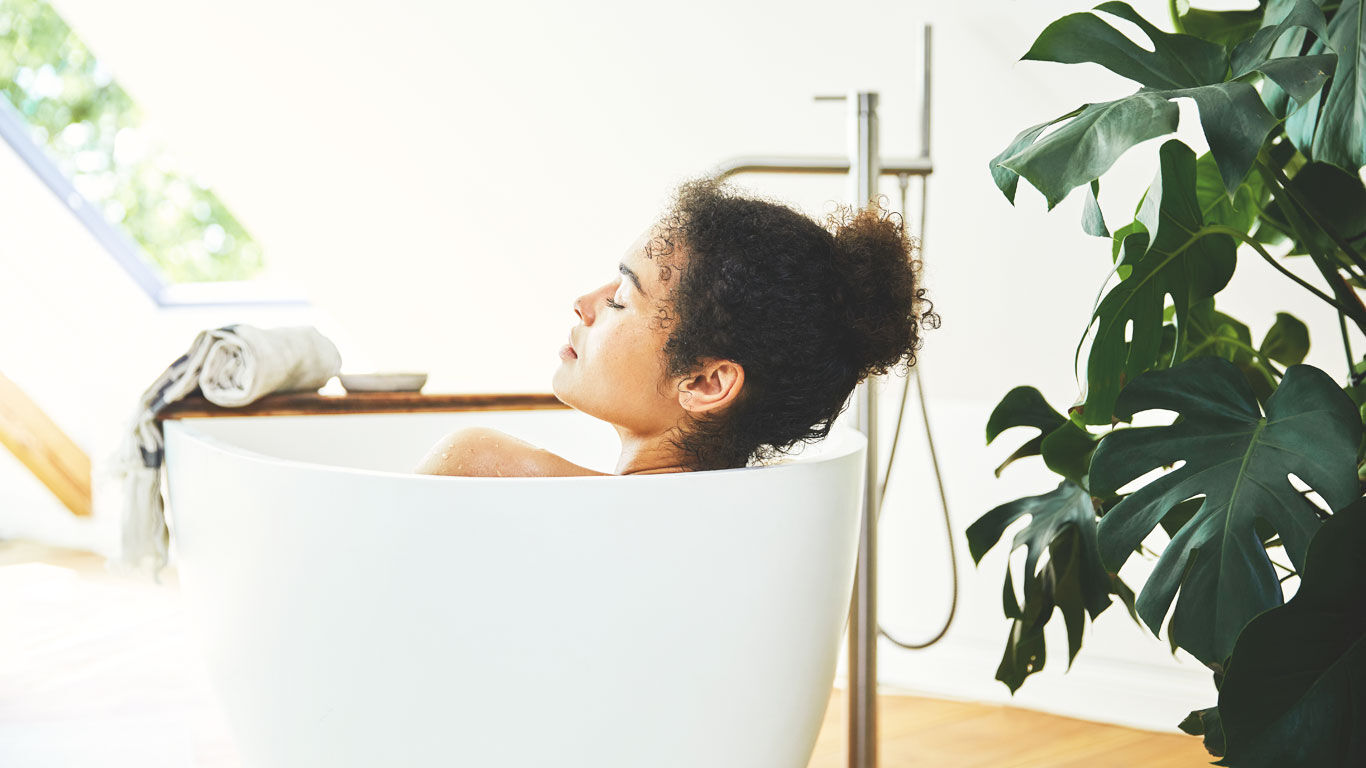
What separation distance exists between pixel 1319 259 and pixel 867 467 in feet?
2.54

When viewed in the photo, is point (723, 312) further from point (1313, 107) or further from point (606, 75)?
point (606, 75)

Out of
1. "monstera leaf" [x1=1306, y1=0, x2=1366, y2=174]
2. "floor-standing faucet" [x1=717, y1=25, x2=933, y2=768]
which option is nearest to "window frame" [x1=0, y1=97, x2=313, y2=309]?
"floor-standing faucet" [x1=717, y1=25, x2=933, y2=768]

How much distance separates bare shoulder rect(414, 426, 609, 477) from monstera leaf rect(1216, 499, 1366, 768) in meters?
0.78

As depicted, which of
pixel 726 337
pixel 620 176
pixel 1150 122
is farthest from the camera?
pixel 620 176

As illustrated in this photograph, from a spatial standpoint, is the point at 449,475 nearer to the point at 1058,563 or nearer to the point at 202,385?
the point at 202,385

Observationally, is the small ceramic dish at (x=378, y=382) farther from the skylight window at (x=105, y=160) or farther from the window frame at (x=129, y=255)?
the skylight window at (x=105, y=160)

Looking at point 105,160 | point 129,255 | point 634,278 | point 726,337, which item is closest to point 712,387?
point 726,337

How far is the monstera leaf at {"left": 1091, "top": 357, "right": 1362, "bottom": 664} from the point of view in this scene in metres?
1.01

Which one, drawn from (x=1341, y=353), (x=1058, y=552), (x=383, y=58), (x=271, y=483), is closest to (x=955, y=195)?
(x=1341, y=353)

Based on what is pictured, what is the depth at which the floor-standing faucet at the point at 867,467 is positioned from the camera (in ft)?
5.83

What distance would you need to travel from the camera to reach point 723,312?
1366 mm

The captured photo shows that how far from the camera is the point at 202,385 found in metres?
1.83

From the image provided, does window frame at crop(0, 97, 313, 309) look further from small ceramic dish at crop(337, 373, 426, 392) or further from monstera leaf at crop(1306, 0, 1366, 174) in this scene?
monstera leaf at crop(1306, 0, 1366, 174)

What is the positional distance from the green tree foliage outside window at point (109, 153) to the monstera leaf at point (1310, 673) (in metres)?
3.68
